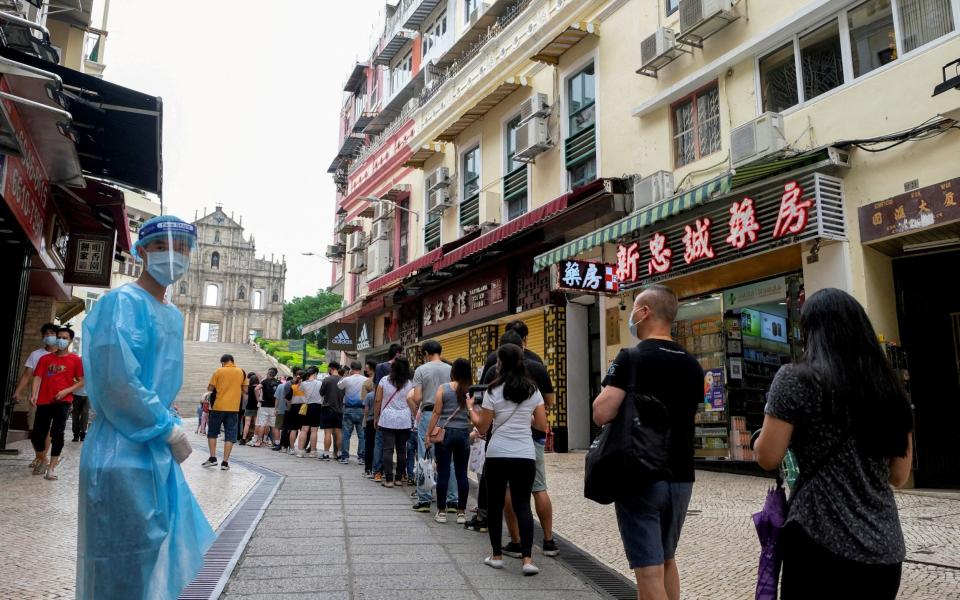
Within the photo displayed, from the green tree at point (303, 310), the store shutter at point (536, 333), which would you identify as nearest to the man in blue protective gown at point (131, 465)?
the store shutter at point (536, 333)

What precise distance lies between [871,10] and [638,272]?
4.65m

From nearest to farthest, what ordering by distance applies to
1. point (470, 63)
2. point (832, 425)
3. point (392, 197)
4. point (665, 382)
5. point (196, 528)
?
point (832, 425) < point (196, 528) < point (665, 382) < point (470, 63) < point (392, 197)

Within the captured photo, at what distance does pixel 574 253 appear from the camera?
11820mm

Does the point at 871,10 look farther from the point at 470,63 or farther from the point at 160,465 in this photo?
the point at 470,63

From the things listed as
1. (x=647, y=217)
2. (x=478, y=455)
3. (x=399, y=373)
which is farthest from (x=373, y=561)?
(x=647, y=217)

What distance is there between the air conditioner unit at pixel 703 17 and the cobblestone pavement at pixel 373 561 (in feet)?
26.6

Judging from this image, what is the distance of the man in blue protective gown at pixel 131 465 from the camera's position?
8.38 feet

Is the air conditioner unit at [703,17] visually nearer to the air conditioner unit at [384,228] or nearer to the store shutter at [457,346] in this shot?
the store shutter at [457,346]

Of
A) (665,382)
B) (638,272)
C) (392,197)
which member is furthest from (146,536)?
(392,197)

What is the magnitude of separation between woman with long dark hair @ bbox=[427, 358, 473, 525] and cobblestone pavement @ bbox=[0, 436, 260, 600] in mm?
1938

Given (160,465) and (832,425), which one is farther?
(160,465)

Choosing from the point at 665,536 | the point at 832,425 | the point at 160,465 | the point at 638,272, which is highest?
the point at 638,272

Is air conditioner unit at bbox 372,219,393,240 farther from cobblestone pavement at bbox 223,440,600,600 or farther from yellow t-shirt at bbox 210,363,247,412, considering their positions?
cobblestone pavement at bbox 223,440,600,600

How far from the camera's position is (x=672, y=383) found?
3293 millimetres
